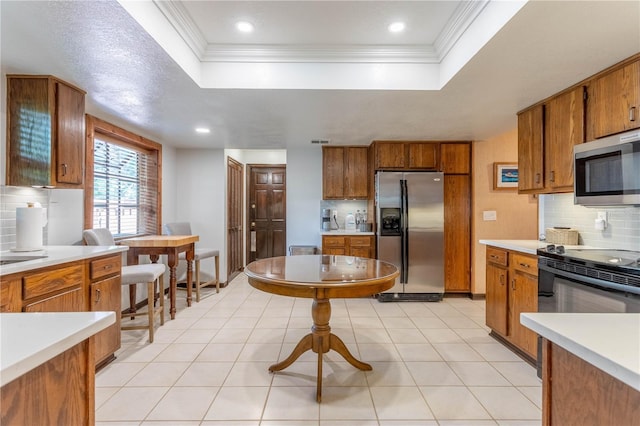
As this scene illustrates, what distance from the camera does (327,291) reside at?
174 cm

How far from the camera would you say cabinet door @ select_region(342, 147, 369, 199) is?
15.0ft

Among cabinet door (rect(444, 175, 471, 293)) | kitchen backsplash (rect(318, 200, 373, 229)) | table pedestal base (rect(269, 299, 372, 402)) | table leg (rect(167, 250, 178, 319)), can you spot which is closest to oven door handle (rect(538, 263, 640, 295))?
table pedestal base (rect(269, 299, 372, 402))

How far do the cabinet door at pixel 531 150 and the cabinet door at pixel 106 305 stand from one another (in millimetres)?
3714

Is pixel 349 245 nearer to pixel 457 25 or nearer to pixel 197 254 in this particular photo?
pixel 197 254

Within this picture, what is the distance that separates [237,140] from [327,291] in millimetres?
3099

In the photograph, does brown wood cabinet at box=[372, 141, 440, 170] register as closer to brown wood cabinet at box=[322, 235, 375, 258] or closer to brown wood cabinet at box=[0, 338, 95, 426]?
brown wood cabinet at box=[322, 235, 375, 258]

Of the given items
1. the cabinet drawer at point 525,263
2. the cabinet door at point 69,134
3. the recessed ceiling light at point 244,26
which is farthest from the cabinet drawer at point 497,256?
the cabinet door at point 69,134

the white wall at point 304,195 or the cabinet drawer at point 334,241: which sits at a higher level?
the white wall at point 304,195

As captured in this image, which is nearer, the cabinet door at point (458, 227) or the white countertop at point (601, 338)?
the white countertop at point (601, 338)

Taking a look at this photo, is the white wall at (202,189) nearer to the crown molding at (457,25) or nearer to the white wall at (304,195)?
the white wall at (304,195)

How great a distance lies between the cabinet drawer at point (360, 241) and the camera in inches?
166

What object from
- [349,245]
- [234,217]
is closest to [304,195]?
[349,245]

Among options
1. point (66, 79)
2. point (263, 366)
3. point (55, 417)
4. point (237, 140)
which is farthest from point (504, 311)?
point (66, 79)

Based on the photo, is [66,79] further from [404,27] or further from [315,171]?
[315,171]
